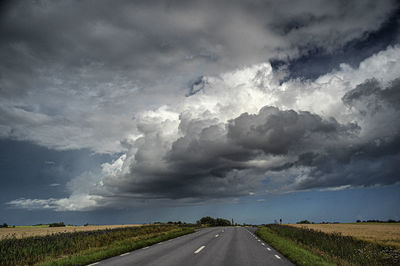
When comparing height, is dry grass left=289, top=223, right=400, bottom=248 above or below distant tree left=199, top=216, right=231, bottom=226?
above

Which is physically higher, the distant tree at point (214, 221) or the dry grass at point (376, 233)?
the dry grass at point (376, 233)

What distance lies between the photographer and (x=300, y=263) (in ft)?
32.5

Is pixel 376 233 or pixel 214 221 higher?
pixel 376 233

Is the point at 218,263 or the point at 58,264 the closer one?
the point at 218,263

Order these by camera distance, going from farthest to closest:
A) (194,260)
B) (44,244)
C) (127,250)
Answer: (44,244), (127,250), (194,260)

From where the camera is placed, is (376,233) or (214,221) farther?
(214,221)

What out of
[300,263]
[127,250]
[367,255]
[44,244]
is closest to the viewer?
[300,263]

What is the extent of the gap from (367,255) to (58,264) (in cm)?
1379

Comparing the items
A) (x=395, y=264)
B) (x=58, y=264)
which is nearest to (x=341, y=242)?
(x=395, y=264)

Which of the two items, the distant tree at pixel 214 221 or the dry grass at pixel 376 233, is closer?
the dry grass at pixel 376 233

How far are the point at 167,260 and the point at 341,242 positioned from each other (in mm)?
13012

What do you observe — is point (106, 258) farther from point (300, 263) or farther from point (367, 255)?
point (367, 255)

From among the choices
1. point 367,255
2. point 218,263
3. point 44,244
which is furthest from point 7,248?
point 367,255

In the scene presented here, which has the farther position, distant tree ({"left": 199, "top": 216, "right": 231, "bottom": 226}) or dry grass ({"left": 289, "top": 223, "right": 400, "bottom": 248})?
distant tree ({"left": 199, "top": 216, "right": 231, "bottom": 226})
